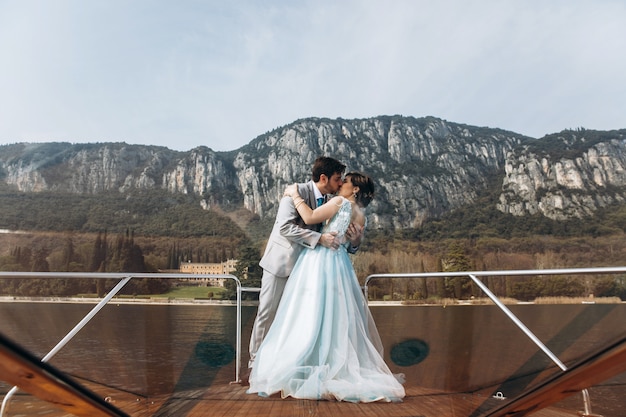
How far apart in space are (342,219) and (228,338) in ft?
133

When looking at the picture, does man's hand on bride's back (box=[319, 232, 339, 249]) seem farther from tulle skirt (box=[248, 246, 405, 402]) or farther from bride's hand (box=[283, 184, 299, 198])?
bride's hand (box=[283, 184, 299, 198])

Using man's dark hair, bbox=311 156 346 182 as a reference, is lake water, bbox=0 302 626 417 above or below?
below

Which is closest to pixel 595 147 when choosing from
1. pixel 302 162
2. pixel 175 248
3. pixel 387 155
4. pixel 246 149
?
pixel 387 155

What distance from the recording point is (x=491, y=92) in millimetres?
68562

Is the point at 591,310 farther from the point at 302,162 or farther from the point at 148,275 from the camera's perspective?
the point at 148,275

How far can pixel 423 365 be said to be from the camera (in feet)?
125

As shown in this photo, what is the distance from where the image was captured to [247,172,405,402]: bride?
212 centimetres

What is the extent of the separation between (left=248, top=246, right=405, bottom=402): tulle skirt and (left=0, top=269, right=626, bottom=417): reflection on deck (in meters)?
0.09

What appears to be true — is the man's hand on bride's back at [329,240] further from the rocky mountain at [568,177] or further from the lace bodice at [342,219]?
the rocky mountain at [568,177]

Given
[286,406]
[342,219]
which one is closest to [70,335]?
[286,406]

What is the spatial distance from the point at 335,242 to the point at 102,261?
5622cm

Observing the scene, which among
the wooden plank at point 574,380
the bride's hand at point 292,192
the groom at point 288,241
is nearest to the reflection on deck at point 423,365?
the wooden plank at point 574,380

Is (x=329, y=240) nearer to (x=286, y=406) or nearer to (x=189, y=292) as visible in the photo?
(x=286, y=406)

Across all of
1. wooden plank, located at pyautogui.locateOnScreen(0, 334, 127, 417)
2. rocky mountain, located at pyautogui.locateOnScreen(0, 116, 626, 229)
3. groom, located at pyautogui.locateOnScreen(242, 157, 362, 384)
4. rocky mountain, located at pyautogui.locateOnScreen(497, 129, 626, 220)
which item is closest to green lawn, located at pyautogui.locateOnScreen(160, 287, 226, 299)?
rocky mountain, located at pyautogui.locateOnScreen(0, 116, 626, 229)
